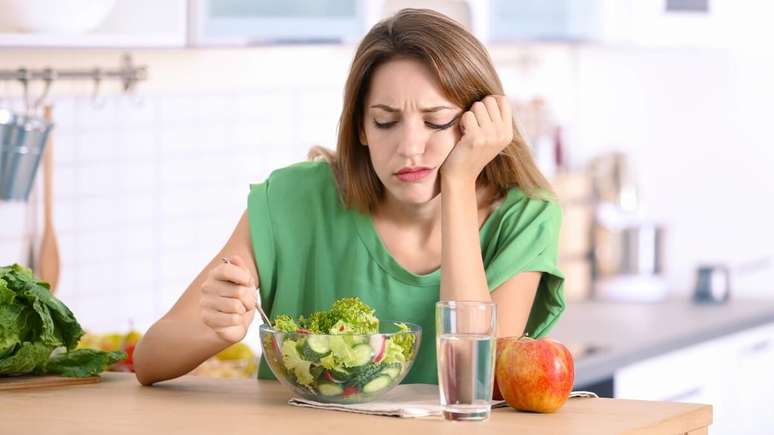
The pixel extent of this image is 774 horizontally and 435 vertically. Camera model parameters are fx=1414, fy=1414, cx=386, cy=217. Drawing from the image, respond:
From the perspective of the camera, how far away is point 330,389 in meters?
1.79

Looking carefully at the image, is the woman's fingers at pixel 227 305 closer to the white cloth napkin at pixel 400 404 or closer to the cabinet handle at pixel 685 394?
the white cloth napkin at pixel 400 404

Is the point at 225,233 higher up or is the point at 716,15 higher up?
the point at 716,15

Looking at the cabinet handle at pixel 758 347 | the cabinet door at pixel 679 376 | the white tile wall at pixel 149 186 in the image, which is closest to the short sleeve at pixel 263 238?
the white tile wall at pixel 149 186

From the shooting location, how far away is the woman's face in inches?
80.8

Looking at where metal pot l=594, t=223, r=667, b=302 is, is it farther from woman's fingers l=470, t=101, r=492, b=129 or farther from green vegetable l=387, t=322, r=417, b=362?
green vegetable l=387, t=322, r=417, b=362

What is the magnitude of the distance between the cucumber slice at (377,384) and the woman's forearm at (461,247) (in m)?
0.27

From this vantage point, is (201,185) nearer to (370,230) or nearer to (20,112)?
(20,112)

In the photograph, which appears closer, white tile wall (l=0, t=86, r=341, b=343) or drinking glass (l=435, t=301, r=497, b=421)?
drinking glass (l=435, t=301, r=497, b=421)

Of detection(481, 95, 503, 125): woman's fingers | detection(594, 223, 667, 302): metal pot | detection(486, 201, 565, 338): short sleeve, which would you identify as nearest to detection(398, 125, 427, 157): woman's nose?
detection(481, 95, 503, 125): woman's fingers

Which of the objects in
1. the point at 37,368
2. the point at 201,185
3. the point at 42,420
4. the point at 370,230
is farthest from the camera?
the point at 201,185

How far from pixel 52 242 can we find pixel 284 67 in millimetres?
877

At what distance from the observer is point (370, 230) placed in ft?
7.52

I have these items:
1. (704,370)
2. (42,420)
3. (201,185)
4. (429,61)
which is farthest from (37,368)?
(704,370)

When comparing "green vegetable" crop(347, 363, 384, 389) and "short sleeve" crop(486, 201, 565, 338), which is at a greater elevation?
A: "short sleeve" crop(486, 201, 565, 338)
